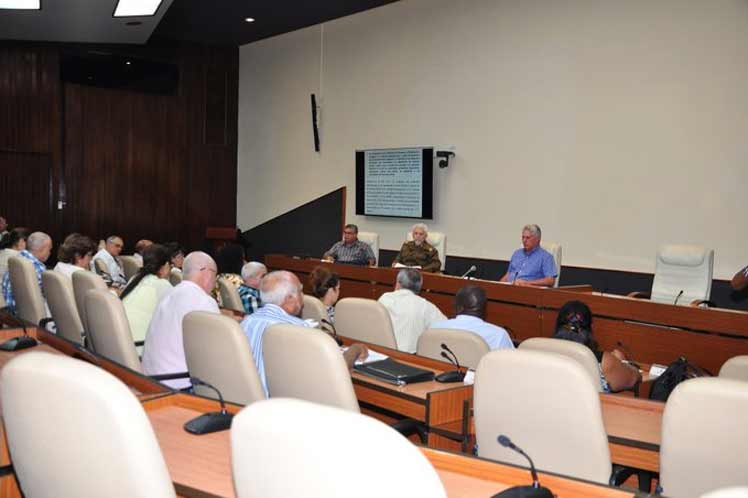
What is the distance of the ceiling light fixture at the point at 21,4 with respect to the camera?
842 centimetres

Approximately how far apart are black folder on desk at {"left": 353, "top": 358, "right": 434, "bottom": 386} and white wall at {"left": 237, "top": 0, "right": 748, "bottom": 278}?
15.8 ft

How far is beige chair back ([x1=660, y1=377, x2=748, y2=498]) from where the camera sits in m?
2.13

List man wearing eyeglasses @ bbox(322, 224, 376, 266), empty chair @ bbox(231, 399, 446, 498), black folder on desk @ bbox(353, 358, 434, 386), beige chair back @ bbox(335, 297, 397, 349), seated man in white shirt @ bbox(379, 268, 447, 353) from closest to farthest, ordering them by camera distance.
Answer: empty chair @ bbox(231, 399, 446, 498) < black folder on desk @ bbox(353, 358, 434, 386) < beige chair back @ bbox(335, 297, 397, 349) < seated man in white shirt @ bbox(379, 268, 447, 353) < man wearing eyeglasses @ bbox(322, 224, 376, 266)

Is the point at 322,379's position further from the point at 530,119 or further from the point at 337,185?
the point at 337,185

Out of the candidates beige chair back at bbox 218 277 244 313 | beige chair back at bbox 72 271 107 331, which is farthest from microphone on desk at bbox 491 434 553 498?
beige chair back at bbox 218 277 244 313

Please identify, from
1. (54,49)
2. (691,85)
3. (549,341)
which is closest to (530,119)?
(691,85)

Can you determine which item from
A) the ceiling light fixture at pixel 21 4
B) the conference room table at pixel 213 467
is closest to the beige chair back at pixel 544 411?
the conference room table at pixel 213 467

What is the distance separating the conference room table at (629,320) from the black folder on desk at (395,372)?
9.68ft

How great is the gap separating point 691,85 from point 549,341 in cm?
500

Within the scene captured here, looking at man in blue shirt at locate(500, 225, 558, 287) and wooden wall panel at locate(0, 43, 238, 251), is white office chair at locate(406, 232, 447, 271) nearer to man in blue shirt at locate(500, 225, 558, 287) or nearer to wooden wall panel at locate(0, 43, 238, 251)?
man in blue shirt at locate(500, 225, 558, 287)

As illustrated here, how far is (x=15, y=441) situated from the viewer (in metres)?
1.61

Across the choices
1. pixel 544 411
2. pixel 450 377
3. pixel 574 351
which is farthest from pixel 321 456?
pixel 574 351

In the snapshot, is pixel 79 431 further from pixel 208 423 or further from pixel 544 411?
pixel 544 411

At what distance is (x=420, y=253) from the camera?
27.9 ft
